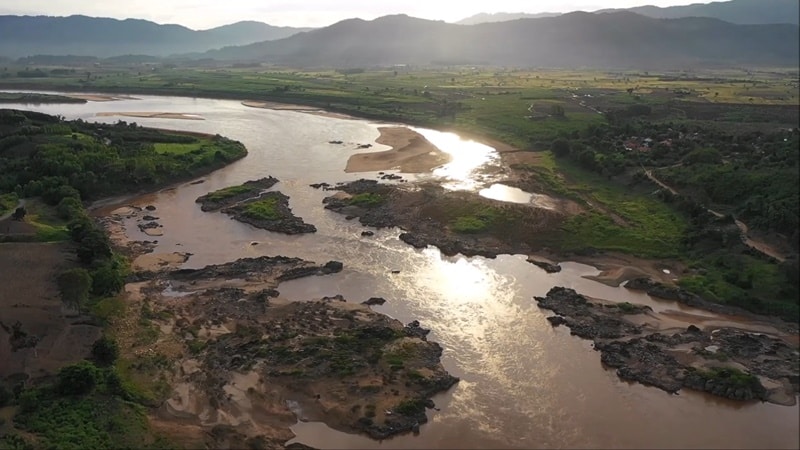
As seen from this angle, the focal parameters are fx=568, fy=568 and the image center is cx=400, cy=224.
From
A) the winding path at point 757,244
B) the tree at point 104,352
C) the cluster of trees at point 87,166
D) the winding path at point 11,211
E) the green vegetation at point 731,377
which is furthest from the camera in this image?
the winding path at point 11,211

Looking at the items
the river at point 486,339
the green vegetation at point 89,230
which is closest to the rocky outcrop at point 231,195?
the river at point 486,339

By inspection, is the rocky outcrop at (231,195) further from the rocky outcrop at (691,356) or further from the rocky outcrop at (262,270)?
the rocky outcrop at (691,356)

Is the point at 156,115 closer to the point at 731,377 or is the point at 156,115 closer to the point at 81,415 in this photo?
the point at 81,415

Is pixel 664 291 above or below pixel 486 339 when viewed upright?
above

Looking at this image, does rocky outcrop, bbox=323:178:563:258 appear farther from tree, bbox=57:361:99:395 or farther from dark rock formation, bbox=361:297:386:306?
tree, bbox=57:361:99:395

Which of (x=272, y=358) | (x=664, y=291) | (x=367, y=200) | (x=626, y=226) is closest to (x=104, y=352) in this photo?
(x=272, y=358)

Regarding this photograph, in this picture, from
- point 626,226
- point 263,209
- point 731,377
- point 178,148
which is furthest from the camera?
point 178,148

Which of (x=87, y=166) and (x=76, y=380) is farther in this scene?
(x=87, y=166)
